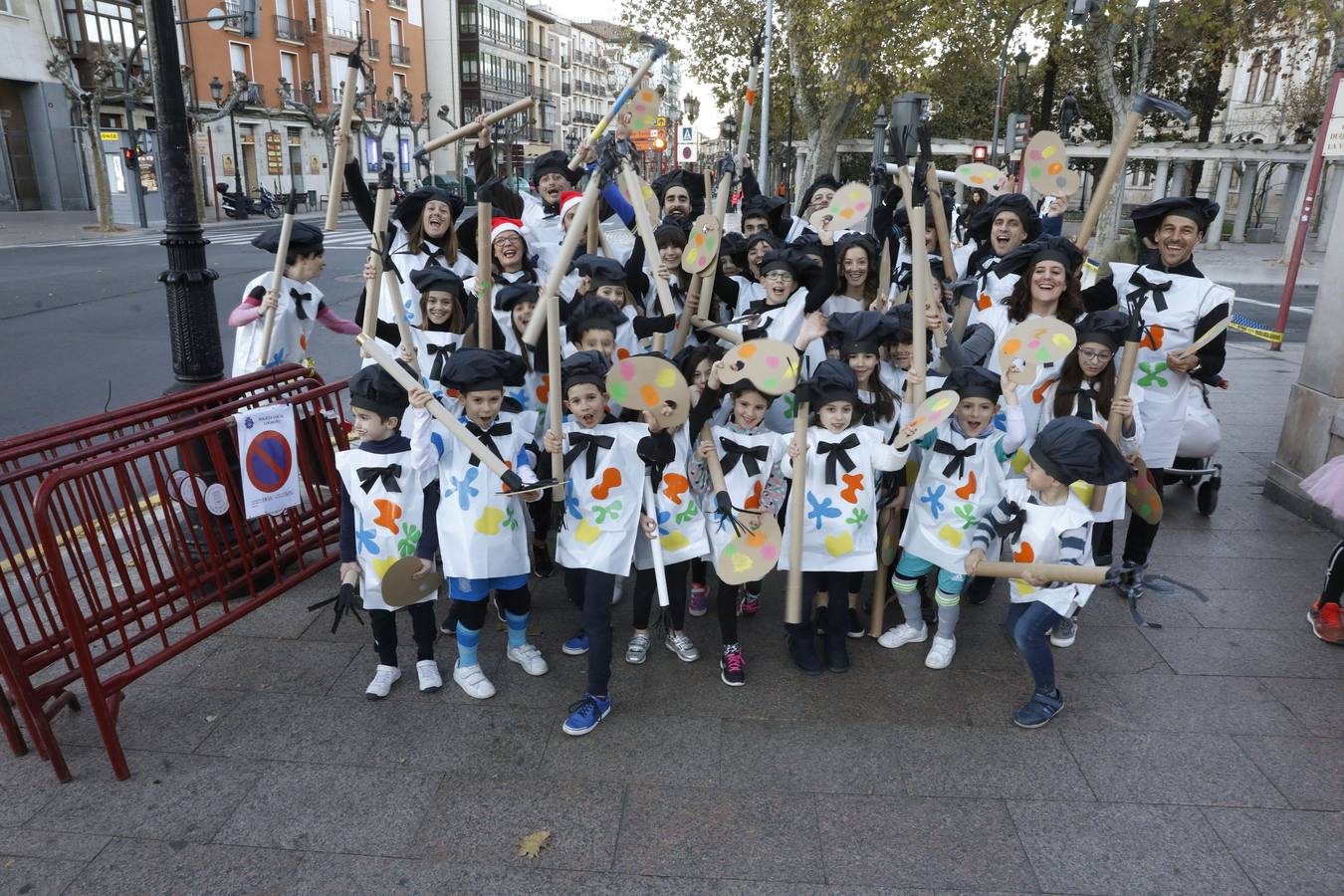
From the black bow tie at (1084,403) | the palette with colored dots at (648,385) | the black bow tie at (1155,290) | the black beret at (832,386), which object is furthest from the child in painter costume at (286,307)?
the black bow tie at (1155,290)

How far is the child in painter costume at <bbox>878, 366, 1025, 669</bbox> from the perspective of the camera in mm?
4070

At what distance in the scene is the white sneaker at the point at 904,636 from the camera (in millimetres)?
4434

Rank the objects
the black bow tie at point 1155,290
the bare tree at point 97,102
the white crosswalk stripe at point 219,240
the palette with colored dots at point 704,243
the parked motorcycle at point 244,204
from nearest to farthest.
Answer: the palette with colored dots at point 704,243 < the black bow tie at point 1155,290 < the white crosswalk stripe at point 219,240 < the bare tree at point 97,102 < the parked motorcycle at point 244,204

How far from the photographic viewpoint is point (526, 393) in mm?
4820

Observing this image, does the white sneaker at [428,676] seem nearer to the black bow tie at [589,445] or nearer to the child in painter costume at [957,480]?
the black bow tie at [589,445]

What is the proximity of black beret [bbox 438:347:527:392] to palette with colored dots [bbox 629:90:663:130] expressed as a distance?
7.21ft

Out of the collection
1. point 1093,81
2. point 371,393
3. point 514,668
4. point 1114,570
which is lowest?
point 514,668

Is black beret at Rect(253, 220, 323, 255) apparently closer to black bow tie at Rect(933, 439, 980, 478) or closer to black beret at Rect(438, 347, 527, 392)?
black beret at Rect(438, 347, 527, 392)

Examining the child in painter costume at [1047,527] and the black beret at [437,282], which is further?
the black beret at [437,282]

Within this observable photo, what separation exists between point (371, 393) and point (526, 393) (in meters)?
1.19

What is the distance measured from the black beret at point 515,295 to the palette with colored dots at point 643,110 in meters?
1.42

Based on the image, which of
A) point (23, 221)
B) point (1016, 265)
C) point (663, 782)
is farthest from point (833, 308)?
point (23, 221)

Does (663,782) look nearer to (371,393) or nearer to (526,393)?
(371,393)

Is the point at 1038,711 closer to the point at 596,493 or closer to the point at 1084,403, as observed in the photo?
the point at 1084,403
